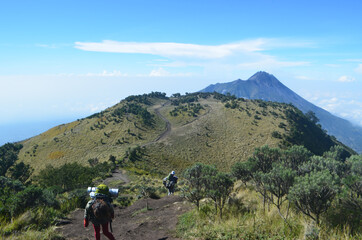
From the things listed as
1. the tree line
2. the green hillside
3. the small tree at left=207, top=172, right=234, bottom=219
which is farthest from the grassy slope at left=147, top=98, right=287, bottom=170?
the small tree at left=207, top=172, right=234, bottom=219

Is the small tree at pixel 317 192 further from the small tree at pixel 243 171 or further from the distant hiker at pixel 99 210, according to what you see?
the distant hiker at pixel 99 210

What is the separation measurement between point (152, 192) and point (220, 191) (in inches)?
436

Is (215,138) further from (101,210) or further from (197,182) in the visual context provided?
(101,210)

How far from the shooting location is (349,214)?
716 centimetres

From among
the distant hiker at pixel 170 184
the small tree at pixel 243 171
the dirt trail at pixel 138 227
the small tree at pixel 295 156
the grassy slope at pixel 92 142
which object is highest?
the small tree at pixel 295 156

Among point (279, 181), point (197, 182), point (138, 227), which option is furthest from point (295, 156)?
point (138, 227)

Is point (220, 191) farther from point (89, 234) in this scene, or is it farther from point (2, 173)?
point (2, 173)

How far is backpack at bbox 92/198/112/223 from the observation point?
6926 mm

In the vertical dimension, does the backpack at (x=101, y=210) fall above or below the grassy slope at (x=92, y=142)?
above

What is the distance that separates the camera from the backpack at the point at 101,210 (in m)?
6.93

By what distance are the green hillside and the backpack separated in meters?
43.6

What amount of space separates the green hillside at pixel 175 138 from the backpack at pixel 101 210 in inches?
1718

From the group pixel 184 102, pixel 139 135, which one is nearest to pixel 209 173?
pixel 139 135

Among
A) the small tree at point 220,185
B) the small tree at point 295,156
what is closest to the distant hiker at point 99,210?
the small tree at point 220,185
